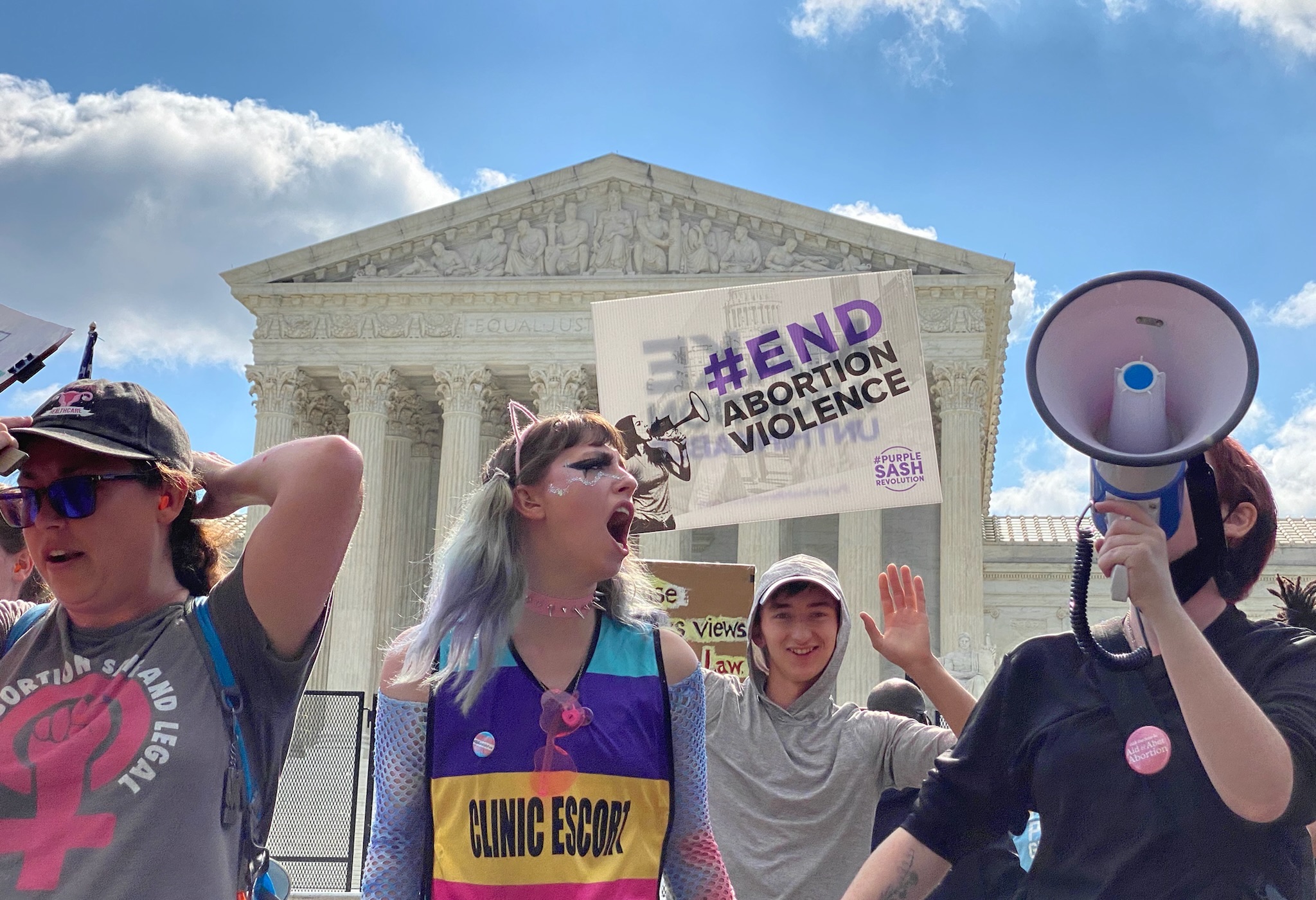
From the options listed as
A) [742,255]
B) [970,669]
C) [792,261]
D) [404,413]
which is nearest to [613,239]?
[742,255]

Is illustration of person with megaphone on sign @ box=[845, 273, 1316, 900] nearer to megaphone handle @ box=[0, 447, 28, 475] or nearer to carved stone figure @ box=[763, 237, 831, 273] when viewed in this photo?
megaphone handle @ box=[0, 447, 28, 475]

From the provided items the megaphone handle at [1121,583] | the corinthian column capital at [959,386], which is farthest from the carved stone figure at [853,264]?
the megaphone handle at [1121,583]

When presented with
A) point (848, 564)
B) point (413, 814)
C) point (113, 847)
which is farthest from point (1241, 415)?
point (848, 564)

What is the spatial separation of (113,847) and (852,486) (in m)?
5.66

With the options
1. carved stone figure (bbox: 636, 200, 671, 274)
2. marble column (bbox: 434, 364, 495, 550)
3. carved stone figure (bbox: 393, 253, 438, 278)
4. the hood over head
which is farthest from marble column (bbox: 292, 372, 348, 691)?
the hood over head

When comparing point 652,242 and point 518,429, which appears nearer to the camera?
point 518,429

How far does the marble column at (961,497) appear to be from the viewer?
108ft

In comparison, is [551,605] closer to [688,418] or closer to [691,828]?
[691,828]

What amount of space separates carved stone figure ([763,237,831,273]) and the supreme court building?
54mm

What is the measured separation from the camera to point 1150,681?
2418 mm

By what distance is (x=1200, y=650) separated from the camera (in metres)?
2.18

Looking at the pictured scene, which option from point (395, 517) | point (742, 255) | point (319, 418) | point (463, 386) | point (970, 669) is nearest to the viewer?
point (970, 669)

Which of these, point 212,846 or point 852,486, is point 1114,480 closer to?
point 212,846

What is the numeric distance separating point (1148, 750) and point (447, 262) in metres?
35.8
